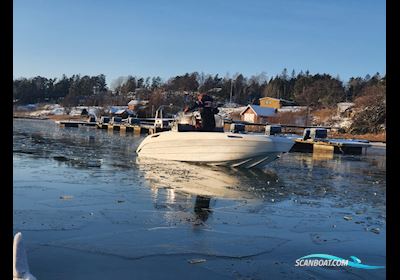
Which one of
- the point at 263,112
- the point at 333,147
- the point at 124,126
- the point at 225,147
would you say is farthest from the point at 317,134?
the point at 263,112

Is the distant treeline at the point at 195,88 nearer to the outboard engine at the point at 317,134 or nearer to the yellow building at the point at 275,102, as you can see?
the yellow building at the point at 275,102

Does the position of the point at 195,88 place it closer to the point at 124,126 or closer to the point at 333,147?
the point at 124,126

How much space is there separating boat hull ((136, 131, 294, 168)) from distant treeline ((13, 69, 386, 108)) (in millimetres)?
67875

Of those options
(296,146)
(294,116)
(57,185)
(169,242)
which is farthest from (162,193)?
(294,116)

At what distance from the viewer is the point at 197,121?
17.6 metres

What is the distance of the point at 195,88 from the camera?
90.5 metres

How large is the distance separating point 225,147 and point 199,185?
4.25 meters

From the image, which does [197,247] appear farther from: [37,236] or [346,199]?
[346,199]

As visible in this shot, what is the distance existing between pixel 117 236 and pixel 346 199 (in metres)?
6.07

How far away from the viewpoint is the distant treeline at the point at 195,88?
8925 centimetres

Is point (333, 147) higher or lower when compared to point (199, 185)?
higher

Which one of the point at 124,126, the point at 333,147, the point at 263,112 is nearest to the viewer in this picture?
the point at 333,147

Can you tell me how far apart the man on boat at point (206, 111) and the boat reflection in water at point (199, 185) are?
159 centimetres

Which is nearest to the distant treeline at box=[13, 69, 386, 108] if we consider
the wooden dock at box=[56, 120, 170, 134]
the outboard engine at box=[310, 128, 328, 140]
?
the wooden dock at box=[56, 120, 170, 134]
